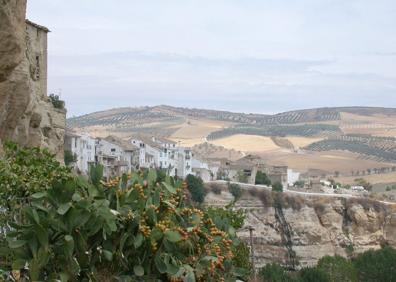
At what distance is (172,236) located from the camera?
7.45 meters

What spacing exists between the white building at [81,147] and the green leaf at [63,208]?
52023 millimetres

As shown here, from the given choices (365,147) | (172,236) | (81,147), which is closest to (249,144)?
(365,147)

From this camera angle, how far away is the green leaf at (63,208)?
6969 millimetres

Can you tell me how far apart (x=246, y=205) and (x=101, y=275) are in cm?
5601

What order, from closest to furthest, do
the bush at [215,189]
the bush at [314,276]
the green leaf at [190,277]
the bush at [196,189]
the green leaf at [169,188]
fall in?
the green leaf at [190,277]
the green leaf at [169,188]
the bush at [314,276]
the bush at [196,189]
the bush at [215,189]

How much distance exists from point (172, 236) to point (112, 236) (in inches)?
24.1

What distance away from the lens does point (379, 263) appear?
43469mm

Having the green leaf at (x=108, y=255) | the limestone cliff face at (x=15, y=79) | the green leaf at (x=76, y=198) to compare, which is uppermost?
the limestone cliff face at (x=15, y=79)

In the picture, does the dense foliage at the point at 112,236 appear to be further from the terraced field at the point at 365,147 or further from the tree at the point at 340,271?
the terraced field at the point at 365,147

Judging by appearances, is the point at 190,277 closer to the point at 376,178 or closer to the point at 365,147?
the point at 376,178

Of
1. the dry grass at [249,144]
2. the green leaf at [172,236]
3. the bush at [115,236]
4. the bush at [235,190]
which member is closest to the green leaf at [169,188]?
the bush at [115,236]

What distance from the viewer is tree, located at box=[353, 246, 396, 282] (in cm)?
4200

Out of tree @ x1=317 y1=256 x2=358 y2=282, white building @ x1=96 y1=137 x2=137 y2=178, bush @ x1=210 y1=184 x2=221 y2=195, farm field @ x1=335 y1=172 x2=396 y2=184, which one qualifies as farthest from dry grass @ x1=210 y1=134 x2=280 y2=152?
tree @ x1=317 y1=256 x2=358 y2=282

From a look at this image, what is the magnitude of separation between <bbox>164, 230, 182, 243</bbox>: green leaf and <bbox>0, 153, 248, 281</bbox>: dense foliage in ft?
0.03
